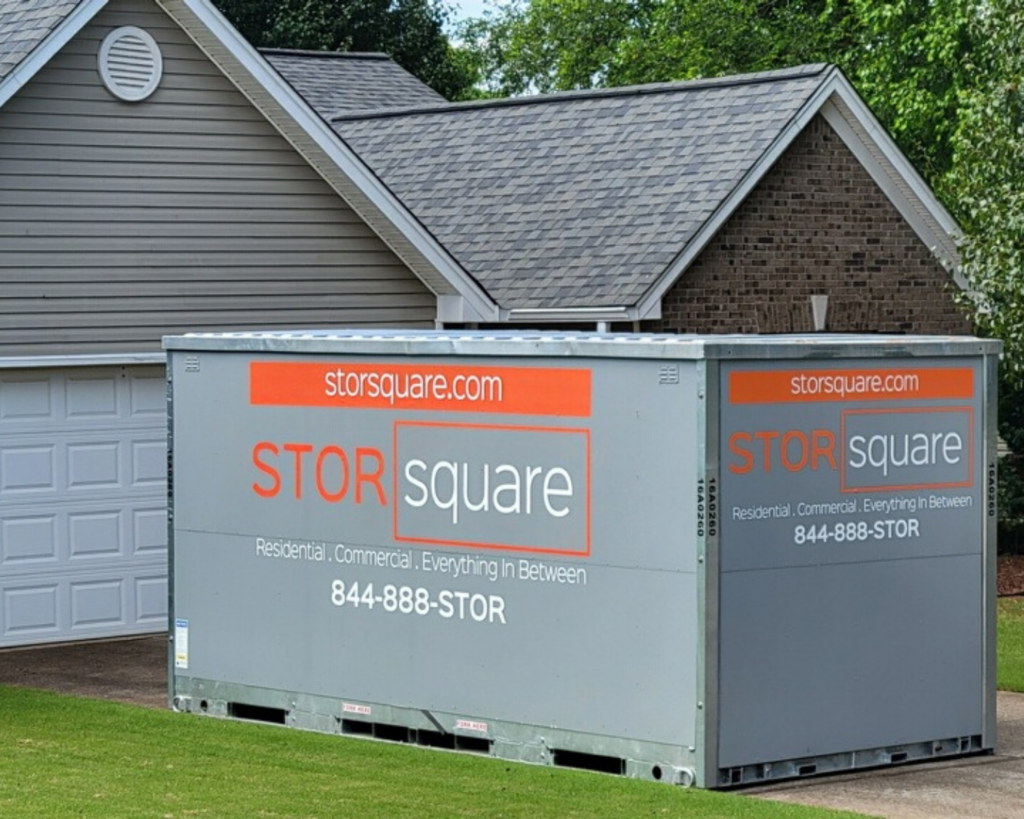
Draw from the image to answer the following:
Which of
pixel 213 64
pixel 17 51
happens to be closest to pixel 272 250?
pixel 213 64

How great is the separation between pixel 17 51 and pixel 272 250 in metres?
3.20

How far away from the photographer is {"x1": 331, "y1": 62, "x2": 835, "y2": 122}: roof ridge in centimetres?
2208

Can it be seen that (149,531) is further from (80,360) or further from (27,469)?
(80,360)

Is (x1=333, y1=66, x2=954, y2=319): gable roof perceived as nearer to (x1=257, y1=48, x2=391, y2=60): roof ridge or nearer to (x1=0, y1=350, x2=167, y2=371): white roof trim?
(x1=0, y1=350, x2=167, y2=371): white roof trim

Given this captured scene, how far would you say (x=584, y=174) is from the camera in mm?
22875

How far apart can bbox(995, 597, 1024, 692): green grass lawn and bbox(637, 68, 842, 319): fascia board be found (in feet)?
14.5

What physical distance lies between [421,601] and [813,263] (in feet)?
33.6

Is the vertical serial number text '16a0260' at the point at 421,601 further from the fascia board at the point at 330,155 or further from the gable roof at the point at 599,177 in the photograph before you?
the gable roof at the point at 599,177

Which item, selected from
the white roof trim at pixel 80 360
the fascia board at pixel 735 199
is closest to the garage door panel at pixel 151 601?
the white roof trim at pixel 80 360

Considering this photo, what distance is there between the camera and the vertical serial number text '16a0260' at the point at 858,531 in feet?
38.4

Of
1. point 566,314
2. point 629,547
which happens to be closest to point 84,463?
point 566,314

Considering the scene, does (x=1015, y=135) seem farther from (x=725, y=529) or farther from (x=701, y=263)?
(x=725, y=529)

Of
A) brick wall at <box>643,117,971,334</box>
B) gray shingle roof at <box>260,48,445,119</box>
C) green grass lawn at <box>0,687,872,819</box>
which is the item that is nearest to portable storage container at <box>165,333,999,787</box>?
green grass lawn at <box>0,687,872,819</box>

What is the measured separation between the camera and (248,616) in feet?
44.8
